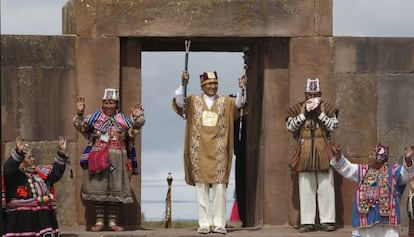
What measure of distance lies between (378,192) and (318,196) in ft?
3.50

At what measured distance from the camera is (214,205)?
12195 millimetres

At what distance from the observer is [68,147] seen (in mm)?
12969

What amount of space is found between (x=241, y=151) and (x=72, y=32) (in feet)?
8.96

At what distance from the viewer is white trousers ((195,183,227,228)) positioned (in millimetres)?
12111

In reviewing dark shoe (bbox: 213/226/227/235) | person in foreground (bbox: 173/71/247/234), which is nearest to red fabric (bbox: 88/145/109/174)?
person in foreground (bbox: 173/71/247/234)

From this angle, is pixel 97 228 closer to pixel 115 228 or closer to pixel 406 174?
pixel 115 228

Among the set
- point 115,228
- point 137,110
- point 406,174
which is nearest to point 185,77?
point 137,110

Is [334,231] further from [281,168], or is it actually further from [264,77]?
[264,77]

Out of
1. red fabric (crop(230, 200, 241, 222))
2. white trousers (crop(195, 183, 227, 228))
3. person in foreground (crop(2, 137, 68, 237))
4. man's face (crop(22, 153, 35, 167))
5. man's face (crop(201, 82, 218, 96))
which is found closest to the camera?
person in foreground (crop(2, 137, 68, 237))

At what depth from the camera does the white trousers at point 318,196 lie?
12531mm

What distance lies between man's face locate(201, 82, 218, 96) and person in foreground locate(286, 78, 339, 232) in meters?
0.86

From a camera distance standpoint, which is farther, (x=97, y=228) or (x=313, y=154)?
(x=313, y=154)

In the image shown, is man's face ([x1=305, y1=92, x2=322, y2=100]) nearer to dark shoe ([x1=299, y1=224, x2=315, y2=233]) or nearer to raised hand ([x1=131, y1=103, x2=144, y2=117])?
dark shoe ([x1=299, y1=224, x2=315, y2=233])

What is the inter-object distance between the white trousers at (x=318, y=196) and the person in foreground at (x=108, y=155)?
187cm
